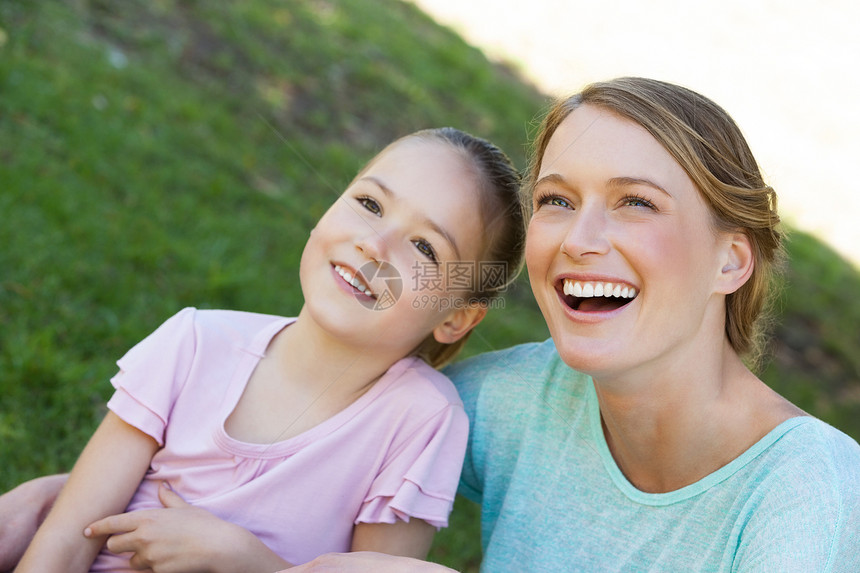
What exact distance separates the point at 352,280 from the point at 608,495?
2.53 feet

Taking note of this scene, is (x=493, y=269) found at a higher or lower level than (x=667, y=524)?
higher

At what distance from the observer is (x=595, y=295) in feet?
5.79

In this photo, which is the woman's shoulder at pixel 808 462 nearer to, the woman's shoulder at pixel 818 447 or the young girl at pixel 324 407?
the woman's shoulder at pixel 818 447

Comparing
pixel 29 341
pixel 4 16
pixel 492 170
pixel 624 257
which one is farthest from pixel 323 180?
pixel 624 257

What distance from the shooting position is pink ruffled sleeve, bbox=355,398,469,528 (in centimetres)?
195

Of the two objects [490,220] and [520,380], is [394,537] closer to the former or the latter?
[520,380]

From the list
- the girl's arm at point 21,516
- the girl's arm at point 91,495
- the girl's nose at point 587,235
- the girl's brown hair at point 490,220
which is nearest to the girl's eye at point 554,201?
the girl's nose at point 587,235

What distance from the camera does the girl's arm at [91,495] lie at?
1877mm

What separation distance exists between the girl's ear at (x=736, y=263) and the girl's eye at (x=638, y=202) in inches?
8.5

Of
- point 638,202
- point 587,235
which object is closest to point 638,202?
point 638,202

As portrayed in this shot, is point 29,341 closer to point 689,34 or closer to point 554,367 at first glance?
point 554,367

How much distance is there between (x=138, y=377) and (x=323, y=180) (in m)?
2.93

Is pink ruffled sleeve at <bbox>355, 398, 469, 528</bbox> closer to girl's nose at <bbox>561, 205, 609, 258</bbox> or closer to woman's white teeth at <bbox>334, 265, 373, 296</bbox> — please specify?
woman's white teeth at <bbox>334, 265, 373, 296</bbox>

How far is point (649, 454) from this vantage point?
1926 millimetres
